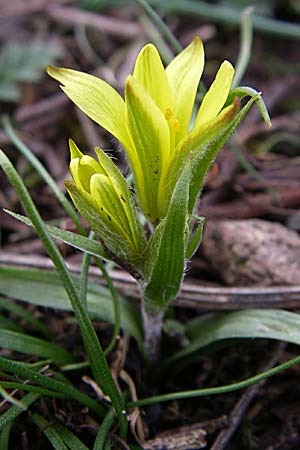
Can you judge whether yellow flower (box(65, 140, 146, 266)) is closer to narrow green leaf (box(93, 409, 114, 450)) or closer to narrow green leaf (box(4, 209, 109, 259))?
narrow green leaf (box(4, 209, 109, 259))

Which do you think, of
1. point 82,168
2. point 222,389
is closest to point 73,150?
point 82,168

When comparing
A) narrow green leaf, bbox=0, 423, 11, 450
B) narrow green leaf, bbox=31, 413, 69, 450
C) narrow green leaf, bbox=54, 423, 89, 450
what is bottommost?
narrow green leaf, bbox=54, 423, 89, 450

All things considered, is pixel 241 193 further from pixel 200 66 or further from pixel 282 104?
pixel 200 66

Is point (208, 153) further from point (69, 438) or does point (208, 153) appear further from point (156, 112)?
point (69, 438)

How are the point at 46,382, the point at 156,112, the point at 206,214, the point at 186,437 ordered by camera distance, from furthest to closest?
the point at 206,214
the point at 186,437
the point at 46,382
the point at 156,112

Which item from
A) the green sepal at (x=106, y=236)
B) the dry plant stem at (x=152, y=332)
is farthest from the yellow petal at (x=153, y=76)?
the dry plant stem at (x=152, y=332)

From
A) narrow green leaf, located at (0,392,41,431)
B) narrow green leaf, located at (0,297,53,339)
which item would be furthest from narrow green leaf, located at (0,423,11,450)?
narrow green leaf, located at (0,297,53,339)

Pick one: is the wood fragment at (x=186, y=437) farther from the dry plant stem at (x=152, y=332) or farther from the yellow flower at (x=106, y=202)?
the yellow flower at (x=106, y=202)
